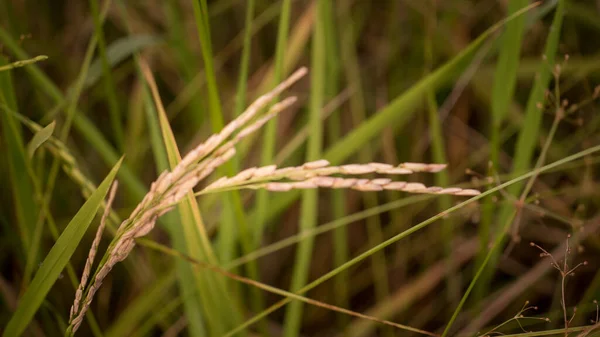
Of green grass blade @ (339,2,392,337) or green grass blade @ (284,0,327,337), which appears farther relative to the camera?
green grass blade @ (339,2,392,337)

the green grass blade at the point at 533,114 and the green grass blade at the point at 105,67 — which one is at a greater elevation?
the green grass blade at the point at 105,67

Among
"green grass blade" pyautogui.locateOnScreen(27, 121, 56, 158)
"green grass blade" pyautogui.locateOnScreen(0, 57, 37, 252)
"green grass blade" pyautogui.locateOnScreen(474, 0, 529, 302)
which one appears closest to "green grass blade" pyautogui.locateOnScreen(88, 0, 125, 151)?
"green grass blade" pyautogui.locateOnScreen(0, 57, 37, 252)

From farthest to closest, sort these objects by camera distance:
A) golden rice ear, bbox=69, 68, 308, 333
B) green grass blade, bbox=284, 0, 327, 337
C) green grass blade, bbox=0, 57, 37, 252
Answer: green grass blade, bbox=284, 0, 327, 337, green grass blade, bbox=0, 57, 37, 252, golden rice ear, bbox=69, 68, 308, 333

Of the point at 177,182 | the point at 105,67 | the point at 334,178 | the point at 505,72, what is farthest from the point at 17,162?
the point at 505,72

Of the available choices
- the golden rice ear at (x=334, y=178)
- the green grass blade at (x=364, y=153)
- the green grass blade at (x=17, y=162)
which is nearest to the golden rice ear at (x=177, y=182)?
the golden rice ear at (x=334, y=178)

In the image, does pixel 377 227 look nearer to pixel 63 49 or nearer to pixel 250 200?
pixel 250 200

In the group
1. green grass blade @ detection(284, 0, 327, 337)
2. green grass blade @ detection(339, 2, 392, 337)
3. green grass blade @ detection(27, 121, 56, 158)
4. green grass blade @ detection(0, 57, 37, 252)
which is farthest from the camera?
green grass blade @ detection(339, 2, 392, 337)

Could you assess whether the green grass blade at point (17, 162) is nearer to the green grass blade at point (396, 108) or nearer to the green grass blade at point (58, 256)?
the green grass blade at point (58, 256)

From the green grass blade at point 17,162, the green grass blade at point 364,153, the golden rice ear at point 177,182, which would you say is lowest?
the green grass blade at point 364,153

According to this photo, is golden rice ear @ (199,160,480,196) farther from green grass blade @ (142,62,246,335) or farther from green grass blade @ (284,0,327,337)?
green grass blade @ (284,0,327,337)
